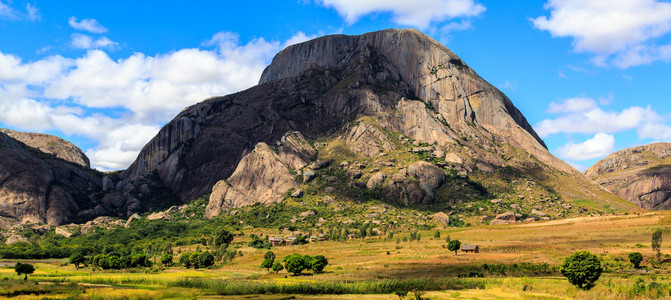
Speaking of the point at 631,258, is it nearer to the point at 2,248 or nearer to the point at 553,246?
the point at 553,246

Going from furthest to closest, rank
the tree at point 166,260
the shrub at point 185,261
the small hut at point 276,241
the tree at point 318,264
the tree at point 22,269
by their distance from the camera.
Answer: the small hut at point 276,241
the tree at point 166,260
the shrub at point 185,261
the tree at point 318,264
the tree at point 22,269

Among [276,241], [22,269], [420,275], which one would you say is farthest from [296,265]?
[276,241]

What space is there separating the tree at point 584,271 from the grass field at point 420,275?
1.82 m

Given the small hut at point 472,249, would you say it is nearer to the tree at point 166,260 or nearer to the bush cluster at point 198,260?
the bush cluster at point 198,260

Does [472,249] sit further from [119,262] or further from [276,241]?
[119,262]

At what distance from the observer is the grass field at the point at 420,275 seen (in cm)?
7956

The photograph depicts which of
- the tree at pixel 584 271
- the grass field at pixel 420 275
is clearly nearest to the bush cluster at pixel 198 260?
the grass field at pixel 420 275

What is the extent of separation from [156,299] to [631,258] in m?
99.8

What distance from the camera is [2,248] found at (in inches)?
6959

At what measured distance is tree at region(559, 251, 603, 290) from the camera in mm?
83312

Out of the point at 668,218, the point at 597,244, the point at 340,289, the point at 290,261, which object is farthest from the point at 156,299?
the point at 668,218

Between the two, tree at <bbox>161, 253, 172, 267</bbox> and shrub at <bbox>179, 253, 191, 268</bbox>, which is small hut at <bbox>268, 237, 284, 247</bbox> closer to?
shrub at <bbox>179, 253, 191, 268</bbox>

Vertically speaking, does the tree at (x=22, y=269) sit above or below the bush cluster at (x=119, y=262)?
above

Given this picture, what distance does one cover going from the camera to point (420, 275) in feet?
333
